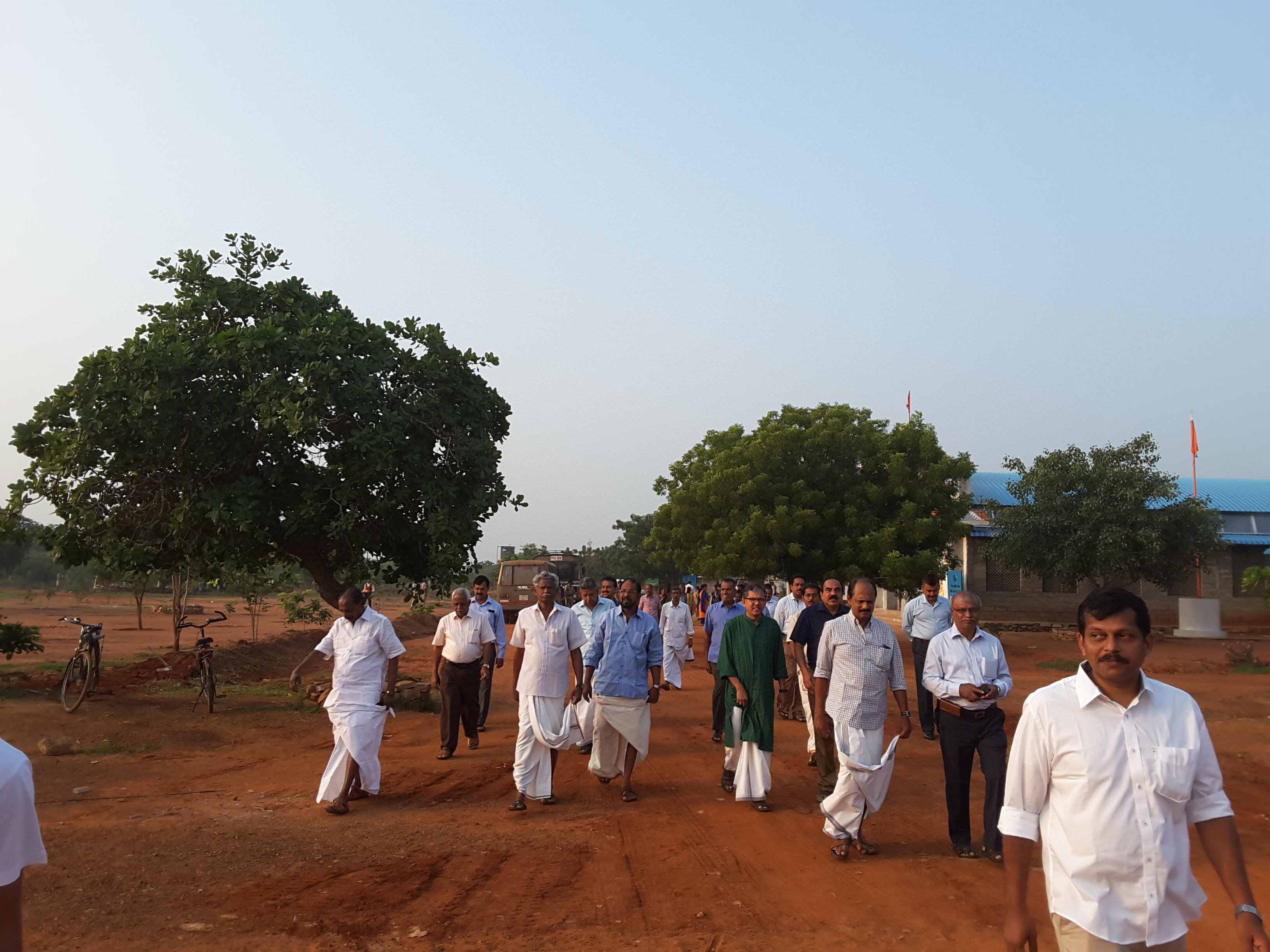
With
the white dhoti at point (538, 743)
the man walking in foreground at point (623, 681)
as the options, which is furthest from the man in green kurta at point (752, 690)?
the white dhoti at point (538, 743)

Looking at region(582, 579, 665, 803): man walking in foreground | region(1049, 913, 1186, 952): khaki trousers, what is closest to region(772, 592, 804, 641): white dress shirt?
region(582, 579, 665, 803): man walking in foreground

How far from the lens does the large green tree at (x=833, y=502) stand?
24.2m

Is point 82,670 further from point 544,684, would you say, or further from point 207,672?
point 544,684

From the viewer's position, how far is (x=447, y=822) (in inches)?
298

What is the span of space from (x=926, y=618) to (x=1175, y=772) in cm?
899

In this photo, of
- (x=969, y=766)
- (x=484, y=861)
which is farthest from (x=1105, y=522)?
(x=484, y=861)

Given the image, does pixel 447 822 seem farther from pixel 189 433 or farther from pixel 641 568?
pixel 641 568

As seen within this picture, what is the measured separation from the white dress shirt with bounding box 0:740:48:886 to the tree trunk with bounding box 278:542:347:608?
10709 millimetres

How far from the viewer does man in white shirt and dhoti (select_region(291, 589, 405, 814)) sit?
26.4 ft

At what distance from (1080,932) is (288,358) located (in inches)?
→ 423

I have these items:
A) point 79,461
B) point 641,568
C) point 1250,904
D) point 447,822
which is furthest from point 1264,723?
point 641,568

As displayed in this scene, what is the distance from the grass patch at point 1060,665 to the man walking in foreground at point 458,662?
1418 centimetres

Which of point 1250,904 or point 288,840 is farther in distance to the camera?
point 288,840

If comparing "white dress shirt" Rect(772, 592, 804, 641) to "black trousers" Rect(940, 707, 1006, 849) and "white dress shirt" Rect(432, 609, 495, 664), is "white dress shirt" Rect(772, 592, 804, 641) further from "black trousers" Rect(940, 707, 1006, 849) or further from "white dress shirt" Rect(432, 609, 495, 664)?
"black trousers" Rect(940, 707, 1006, 849)
